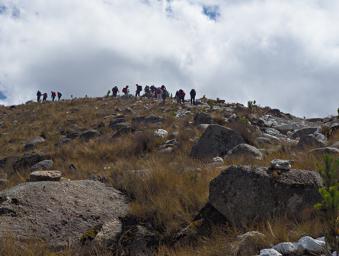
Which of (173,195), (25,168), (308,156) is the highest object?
(308,156)

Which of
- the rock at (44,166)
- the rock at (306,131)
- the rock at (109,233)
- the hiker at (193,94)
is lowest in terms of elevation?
the rock at (44,166)

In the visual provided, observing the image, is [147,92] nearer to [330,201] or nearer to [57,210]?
[57,210]

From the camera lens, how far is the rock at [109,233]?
5.86 m

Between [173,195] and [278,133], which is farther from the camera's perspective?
[278,133]

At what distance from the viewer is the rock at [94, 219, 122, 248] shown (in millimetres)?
5859

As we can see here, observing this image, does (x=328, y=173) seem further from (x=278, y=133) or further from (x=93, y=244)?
(x=278, y=133)

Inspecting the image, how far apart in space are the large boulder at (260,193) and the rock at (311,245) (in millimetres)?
1229

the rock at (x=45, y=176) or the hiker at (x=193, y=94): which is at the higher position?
the hiker at (x=193, y=94)

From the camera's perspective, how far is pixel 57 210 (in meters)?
6.69

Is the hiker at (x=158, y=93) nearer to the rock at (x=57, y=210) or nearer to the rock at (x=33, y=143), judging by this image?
the rock at (x=33, y=143)

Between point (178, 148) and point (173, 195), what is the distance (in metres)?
6.46

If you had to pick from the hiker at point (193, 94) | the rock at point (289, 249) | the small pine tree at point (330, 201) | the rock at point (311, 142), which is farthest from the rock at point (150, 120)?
the small pine tree at point (330, 201)

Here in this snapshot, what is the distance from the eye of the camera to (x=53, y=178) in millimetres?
7887

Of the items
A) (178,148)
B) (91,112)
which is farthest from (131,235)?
(91,112)
